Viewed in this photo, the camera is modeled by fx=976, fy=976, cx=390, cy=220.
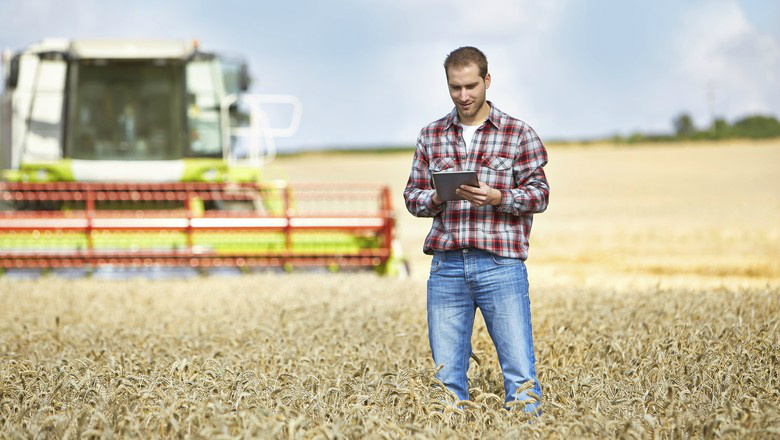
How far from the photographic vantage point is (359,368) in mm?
4516

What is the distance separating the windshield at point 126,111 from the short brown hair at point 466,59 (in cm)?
846

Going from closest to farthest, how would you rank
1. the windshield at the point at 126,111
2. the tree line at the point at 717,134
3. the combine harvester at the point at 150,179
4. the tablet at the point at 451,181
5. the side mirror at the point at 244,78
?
1. the tablet at the point at 451,181
2. the combine harvester at the point at 150,179
3. the windshield at the point at 126,111
4. the side mirror at the point at 244,78
5. the tree line at the point at 717,134

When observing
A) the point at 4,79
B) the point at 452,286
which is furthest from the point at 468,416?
the point at 4,79

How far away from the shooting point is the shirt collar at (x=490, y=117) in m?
3.78

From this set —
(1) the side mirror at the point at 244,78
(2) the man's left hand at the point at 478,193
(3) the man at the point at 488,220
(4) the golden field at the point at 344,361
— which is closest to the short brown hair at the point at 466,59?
(3) the man at the point at 488,220

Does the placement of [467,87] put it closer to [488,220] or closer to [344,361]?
[488,220]

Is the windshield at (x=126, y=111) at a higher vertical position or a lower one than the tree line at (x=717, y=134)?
higher

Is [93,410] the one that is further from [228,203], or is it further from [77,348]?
[228,203]

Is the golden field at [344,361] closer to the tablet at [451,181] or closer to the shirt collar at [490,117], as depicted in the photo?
the tablet at [451,181]

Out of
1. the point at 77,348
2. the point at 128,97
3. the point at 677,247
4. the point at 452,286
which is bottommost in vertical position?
the point at 677,247

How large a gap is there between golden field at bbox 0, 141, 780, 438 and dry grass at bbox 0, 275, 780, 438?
0.05 ft

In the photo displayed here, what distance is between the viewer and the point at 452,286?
12.7ft

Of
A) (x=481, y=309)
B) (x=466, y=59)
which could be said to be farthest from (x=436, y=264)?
(x=466, y=59)

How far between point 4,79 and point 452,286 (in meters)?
9.52
